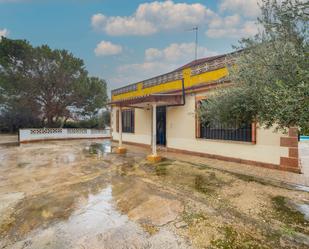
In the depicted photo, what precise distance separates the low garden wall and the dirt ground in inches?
497

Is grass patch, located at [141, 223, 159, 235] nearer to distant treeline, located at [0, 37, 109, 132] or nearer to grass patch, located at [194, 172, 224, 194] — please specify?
grass patch, located at [194, 172, 224, 194]

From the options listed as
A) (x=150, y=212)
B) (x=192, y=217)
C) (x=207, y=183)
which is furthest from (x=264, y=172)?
(x=150, y=212)

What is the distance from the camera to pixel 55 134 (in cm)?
1942

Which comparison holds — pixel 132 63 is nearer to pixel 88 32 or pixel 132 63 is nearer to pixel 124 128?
pixel 88 32

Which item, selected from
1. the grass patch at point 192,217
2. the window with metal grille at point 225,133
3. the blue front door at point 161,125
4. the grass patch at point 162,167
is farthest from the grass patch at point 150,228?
the blue front door at point 161,125

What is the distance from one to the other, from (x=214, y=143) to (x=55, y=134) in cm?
1727

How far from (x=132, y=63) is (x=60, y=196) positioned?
20857 mm

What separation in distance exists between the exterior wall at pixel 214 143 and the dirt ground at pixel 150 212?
1.72 meters

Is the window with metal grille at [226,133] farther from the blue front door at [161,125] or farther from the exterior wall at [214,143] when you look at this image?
the blue front door at [161,125]

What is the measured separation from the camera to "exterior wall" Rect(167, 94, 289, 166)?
22.4 feet

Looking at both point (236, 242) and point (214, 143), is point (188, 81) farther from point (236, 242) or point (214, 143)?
point (236, 242)

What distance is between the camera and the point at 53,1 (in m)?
12.9

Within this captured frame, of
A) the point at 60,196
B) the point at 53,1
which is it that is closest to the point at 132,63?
the point at 53,1

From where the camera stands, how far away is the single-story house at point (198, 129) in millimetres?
6707
